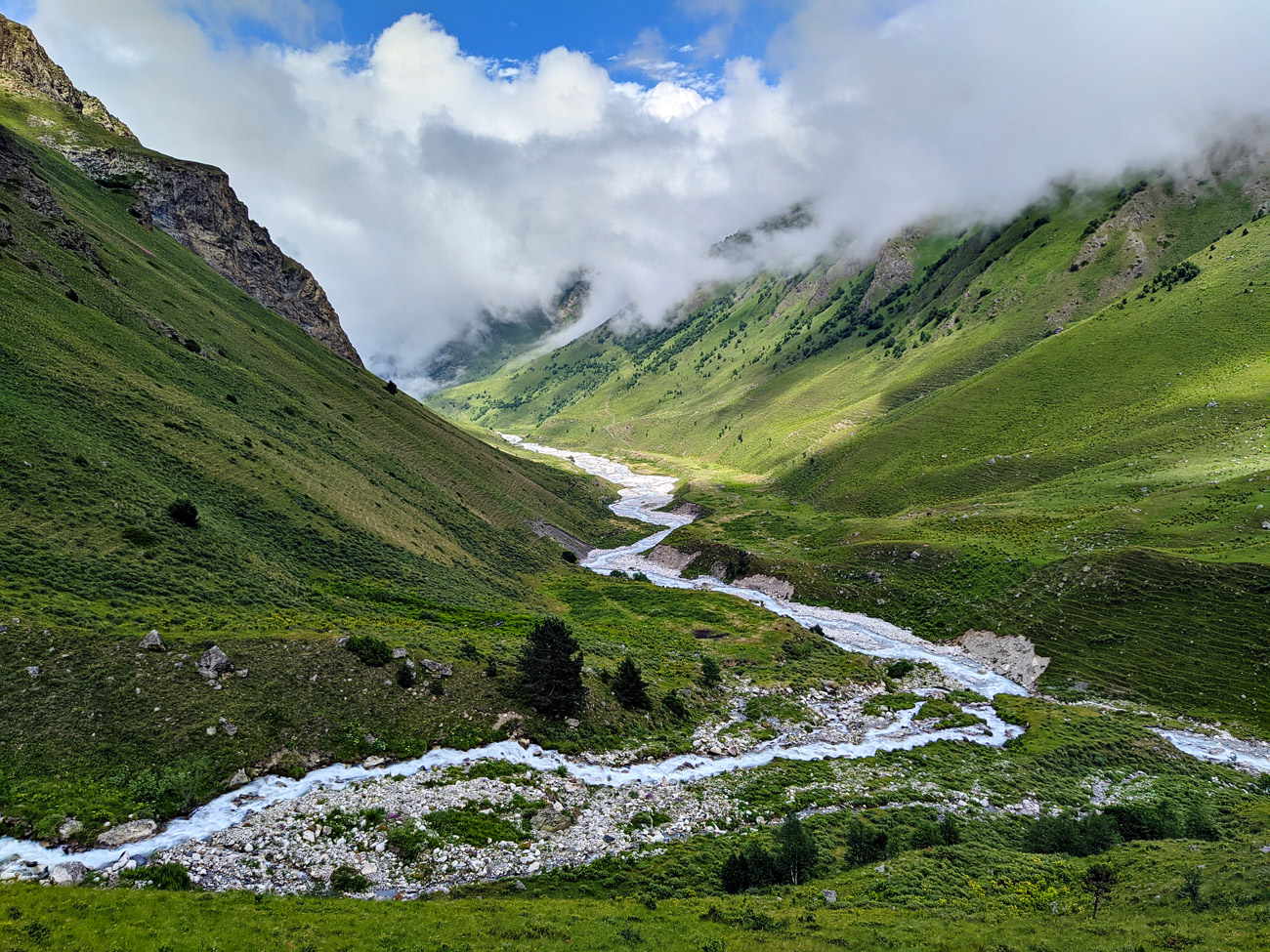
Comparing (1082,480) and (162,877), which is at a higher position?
(1082,480)

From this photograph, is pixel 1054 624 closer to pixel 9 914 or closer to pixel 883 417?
pixel 9 914

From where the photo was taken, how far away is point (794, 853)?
28938mm

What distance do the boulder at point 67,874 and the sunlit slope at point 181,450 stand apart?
16.6 metres

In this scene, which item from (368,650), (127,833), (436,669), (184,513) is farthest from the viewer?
(184,513)

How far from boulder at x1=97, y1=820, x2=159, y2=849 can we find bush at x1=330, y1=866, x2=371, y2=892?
7.44m

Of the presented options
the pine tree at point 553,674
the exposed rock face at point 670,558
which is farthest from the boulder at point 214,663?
the exposed rock face at point 670,558

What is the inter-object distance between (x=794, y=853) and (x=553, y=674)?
760 inches

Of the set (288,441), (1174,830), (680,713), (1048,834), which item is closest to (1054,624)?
(1174,830)

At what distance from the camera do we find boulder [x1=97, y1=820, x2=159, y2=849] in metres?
22.3

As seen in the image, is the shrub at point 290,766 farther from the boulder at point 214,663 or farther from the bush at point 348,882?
the bush at point 348,882

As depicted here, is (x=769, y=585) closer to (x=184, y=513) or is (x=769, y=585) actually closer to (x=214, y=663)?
(x=184, y=513)

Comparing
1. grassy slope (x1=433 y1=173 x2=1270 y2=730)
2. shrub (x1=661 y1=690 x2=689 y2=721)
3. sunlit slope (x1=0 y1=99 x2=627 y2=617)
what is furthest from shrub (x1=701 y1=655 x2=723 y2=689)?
grassy slope (x1=433 y1=173 x2=1270 y2=730)

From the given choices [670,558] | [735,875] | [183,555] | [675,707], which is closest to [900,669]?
[675,707]

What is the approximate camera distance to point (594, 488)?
187m
